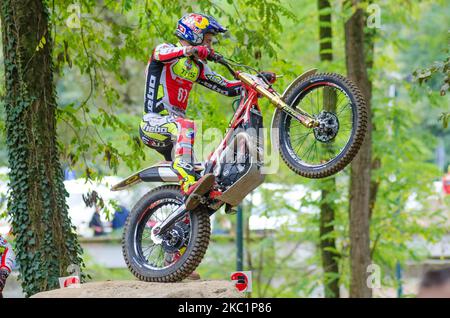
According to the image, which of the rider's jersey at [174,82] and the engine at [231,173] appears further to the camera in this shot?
the rider's jersey at [174,82]

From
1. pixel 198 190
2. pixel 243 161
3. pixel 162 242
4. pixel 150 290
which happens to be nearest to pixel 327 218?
pixel 162 242

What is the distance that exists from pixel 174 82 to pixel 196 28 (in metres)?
0.57

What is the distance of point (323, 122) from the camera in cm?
777

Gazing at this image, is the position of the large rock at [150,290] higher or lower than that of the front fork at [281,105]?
lower

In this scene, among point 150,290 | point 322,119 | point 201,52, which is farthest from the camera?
point 201,52

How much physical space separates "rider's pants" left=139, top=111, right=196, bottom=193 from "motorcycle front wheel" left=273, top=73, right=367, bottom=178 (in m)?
0.81

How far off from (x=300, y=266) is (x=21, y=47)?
34.5 feet

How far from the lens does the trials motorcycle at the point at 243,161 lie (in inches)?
307

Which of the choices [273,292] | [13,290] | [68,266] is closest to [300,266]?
[273,292]

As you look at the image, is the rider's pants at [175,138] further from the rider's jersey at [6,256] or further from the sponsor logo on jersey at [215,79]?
the rider's jersey at [6,256]

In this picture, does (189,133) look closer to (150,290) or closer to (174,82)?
(174,82)

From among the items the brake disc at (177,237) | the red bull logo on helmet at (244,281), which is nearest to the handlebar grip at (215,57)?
the brake disc at (177,237)

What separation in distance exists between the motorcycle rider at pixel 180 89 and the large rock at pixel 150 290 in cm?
74

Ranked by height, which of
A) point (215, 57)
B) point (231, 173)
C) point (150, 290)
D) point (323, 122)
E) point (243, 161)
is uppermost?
point (215, 57)
